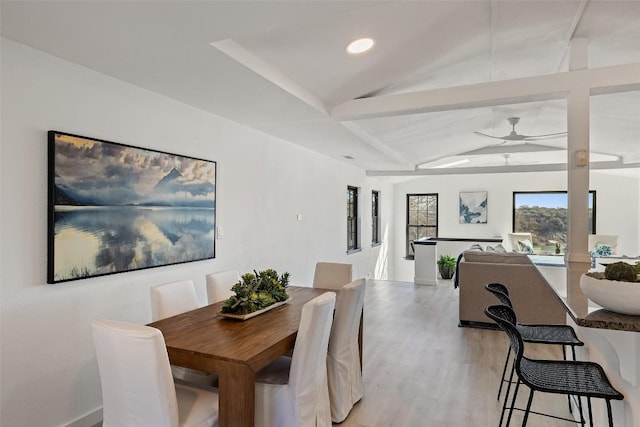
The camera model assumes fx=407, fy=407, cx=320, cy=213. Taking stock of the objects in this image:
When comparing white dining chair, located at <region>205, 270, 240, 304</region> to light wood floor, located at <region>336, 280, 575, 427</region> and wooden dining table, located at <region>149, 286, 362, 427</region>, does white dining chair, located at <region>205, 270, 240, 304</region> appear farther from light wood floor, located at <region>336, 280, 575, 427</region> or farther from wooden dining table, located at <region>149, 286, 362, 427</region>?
light wood floor, located at <region>336, 280, 575, 427</region>

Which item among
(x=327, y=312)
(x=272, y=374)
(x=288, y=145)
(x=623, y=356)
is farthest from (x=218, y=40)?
(x=288, y=145)

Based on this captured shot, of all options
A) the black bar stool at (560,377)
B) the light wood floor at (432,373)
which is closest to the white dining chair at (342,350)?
the light wood floor at (432,373)

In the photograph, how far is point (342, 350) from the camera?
270cm

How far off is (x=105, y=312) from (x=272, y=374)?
4.27 feet

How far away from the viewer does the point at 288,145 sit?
5.37 m

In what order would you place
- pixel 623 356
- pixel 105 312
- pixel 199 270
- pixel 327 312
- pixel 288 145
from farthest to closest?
pixel 288 145
pixel 199 270
pixel 105 312
pixel 327 312
pixel 623 356

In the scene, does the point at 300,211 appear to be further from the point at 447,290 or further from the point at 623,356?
the point at 623,356

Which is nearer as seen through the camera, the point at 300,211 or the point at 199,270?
the point at 199,270

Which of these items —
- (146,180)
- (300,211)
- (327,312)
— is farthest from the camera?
(300,211)

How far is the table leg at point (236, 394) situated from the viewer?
5.88 feet

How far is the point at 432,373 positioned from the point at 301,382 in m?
1.79

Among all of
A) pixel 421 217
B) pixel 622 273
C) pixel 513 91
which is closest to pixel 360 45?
pixel 513 91

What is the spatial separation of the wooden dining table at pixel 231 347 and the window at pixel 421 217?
8948 millimetres

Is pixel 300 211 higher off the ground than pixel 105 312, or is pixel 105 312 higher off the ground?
pixel 300 211
